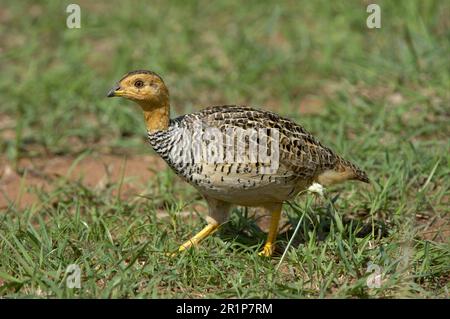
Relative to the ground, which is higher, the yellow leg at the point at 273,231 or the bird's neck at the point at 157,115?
the bird's neck at the point at 157,115

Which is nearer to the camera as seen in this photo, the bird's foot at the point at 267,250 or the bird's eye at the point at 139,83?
the bird's eye at the point at 139,83

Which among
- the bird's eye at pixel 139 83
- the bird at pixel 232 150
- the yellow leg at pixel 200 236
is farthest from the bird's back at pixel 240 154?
the yellow leg at pixel 200 236

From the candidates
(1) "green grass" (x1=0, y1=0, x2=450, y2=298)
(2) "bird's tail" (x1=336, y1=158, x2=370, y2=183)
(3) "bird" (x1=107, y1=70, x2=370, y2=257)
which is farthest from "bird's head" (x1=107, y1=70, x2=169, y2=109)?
(2) "bird's tail" (x1=336, y1=158, x2=370, y2=183)

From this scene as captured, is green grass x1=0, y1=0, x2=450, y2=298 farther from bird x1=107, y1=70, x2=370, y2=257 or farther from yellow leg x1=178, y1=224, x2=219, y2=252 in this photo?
bird x1=107, y1=70, x2=370, y2=257

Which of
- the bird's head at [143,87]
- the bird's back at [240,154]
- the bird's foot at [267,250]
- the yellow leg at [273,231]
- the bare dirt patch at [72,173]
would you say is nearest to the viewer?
the bird's back at [240,154]

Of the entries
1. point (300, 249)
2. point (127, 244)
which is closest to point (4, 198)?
point (127, 244)

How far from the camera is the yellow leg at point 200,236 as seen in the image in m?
5.80

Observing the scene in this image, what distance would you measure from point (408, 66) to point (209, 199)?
402 centimetres

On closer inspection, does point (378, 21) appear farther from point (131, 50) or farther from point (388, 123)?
point (131, 50)

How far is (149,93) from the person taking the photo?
5.56 metres

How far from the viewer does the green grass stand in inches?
211

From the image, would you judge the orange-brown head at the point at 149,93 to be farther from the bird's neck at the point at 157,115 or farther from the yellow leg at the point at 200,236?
the yellow leg at the point at 200,236

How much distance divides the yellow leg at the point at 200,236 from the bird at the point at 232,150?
0.03ft

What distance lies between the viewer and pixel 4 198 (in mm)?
7270
